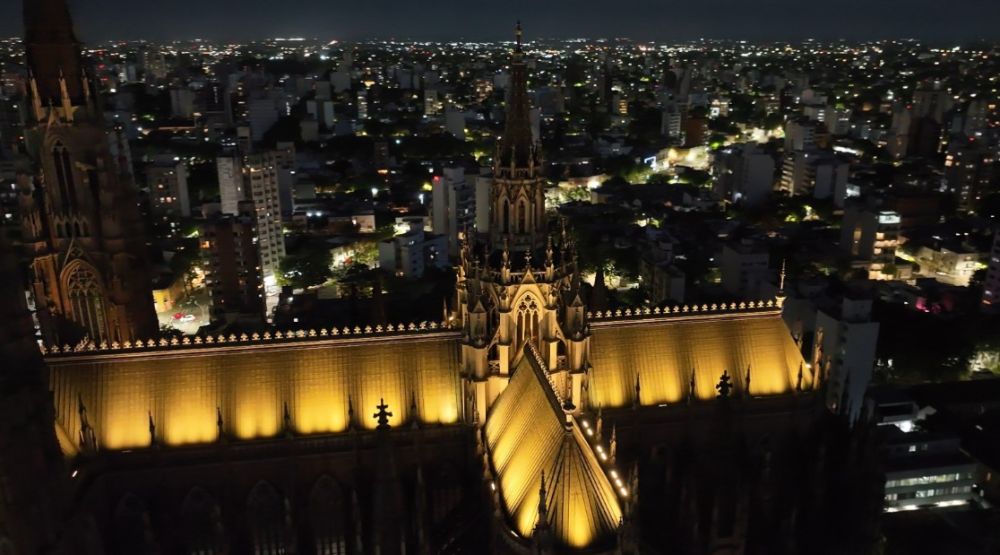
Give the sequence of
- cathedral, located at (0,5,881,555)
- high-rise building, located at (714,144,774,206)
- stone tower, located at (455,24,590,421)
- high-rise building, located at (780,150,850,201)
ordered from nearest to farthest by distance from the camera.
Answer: cathedral, located at (0,5,881,555)
stone tower, located at (455,24,590,421)
high-rise building, located at (780,150,850,201)
high-rise building, located at (714,144,774,206)

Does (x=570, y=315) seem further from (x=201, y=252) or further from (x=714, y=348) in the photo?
(x=201, y=252)

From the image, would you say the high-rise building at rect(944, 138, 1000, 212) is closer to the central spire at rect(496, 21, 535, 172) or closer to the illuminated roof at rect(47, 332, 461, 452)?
the central spire at rect(496, 21, 535, 172)

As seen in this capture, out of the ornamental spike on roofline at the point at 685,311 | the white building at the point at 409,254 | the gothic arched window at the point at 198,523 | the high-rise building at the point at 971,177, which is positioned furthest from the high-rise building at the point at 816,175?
the gothic arched window at the point at 198,523

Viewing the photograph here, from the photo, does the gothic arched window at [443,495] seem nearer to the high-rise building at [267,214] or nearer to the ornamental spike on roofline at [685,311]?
the ornamental spike on roofline at [685,311]

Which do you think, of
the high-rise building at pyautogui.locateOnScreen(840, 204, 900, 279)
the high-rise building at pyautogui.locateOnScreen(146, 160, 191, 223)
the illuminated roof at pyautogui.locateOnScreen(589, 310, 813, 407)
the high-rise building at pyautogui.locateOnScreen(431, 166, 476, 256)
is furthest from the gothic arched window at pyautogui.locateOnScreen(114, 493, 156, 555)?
the high-rise building at pyautogui.locateOnScreen(146, 160, 191, 223)

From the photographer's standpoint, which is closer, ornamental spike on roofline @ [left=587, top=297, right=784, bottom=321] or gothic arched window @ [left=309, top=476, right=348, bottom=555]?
gothic arched window @ [left=309, top=476, right=348, bottom=555]

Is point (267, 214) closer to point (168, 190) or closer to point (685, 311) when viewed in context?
point (168, 190)
